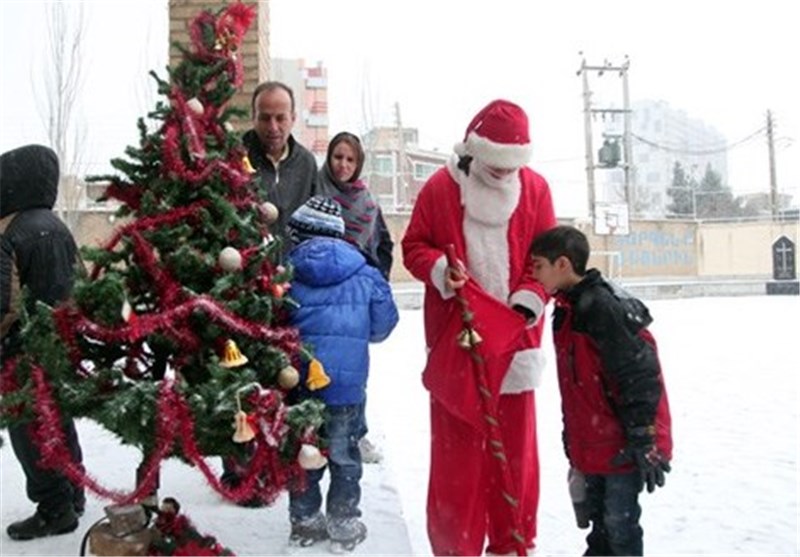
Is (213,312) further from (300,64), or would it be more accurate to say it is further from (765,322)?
(300,64)

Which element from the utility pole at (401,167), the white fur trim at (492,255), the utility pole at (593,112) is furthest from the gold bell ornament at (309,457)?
the utility pole at (401,167)

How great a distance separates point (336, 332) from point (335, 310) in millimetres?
88

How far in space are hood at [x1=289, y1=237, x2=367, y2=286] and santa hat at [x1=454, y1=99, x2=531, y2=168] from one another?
64cm

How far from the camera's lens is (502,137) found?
2871 mm

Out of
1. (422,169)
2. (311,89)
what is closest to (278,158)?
(311,89)

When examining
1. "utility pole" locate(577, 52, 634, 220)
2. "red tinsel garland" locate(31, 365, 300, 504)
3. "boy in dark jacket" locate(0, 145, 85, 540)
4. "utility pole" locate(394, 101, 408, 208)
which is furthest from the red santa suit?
"utility pole" locate(394, 101, 408, 208)

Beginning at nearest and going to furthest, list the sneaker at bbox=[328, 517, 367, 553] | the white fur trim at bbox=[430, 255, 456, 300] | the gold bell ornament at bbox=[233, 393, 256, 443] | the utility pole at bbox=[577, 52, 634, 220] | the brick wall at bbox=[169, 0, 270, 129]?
the gold bell ornament at bbox=[233, 393, 256, 443]
the white fur trim at bbox=[430, 255, 456, 300]
the sneaker at bbox=[328, 517, 367, 553]
the brick wall at bbox=[169, 0, 270, 129]
the utility pole at bbox=[577, 52, 634, 220]

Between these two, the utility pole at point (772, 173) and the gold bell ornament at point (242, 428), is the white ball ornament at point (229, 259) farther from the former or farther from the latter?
the utility pole at point (772, 173)

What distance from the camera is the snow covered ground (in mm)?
3512

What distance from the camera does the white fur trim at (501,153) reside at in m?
2.87

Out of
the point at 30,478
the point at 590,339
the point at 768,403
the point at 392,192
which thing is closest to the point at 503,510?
the point at 590,339

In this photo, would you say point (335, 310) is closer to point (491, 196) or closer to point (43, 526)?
point (491, 196)

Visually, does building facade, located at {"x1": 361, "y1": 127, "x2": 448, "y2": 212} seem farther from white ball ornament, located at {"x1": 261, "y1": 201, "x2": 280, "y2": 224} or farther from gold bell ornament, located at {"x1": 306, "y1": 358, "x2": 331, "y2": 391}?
gold bell ornament, located at {"x1": 306, "y1": 358, "x2": 331, "y2": 391}

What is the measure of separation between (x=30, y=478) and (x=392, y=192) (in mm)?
38059
